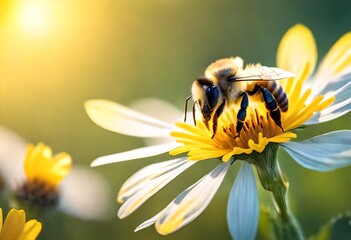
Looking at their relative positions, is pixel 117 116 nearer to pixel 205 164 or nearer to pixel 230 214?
pixel 230 214

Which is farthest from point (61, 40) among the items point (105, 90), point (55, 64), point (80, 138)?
point (80, 138)

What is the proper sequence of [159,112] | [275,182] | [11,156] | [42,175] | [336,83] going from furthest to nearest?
[11,156]
[159,112]
[42,175]
[336,83]
[275,182]

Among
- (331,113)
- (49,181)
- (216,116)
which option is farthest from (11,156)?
(331,113)

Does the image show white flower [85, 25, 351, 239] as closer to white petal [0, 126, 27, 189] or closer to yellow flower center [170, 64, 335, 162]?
yellow flower center [170, 64, 335, 162]

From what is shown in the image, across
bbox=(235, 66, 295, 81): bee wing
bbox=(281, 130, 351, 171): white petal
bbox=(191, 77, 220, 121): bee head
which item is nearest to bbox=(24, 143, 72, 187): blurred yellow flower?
bbox=(191, 77, 220, 121): bee head

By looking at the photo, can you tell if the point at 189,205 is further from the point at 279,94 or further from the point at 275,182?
the point at 279,94
